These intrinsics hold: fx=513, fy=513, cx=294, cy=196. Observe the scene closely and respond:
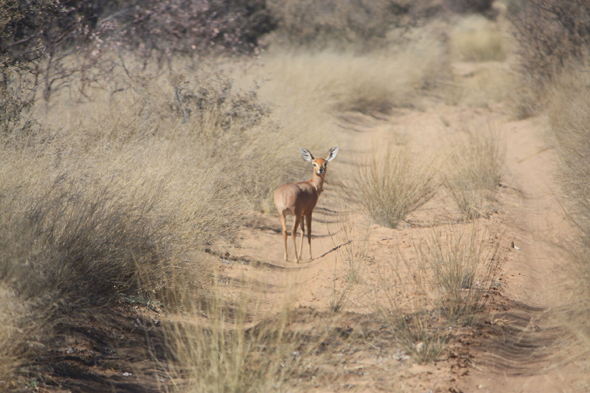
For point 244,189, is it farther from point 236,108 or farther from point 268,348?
point 268,348

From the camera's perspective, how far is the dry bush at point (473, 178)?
22.7 feet

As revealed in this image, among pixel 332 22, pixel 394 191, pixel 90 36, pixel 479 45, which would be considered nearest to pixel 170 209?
pixel 394 191

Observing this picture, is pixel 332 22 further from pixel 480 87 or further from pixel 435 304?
pixel 435 304

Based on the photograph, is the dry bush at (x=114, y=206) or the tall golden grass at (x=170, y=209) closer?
the tall golden grass at (x=170, y=209)

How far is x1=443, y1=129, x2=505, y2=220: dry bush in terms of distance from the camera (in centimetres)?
693

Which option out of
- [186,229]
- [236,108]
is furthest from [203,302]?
[236,108]

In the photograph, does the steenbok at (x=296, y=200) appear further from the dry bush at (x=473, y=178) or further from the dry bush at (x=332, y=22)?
the dry bush at (x=332, y=22)

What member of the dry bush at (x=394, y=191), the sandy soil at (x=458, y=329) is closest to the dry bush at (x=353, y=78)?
the dry bush at (x=394, y=191)

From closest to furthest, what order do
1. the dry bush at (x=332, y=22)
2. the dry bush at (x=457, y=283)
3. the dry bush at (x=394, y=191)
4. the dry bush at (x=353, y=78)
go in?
the dry bush at (x=457, y=283) → the dry bush at (x=394, y=191) → the dry bush at (x=353, y=78) → the dry bush at (x=332, y=22)

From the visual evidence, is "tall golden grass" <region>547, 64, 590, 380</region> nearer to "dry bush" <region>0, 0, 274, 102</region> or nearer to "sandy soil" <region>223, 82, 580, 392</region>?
"sandy soil" <region>223, 82, 580, 392</region>

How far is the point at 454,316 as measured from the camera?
3963 mm

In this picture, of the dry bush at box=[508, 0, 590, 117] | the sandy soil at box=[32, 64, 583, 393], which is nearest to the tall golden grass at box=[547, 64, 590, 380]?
the sandy soil at box=[32, 64, 583, 393]

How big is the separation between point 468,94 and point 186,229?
46.5 feet

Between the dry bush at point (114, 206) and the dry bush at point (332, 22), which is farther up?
the dry bush at point (114, 206)
